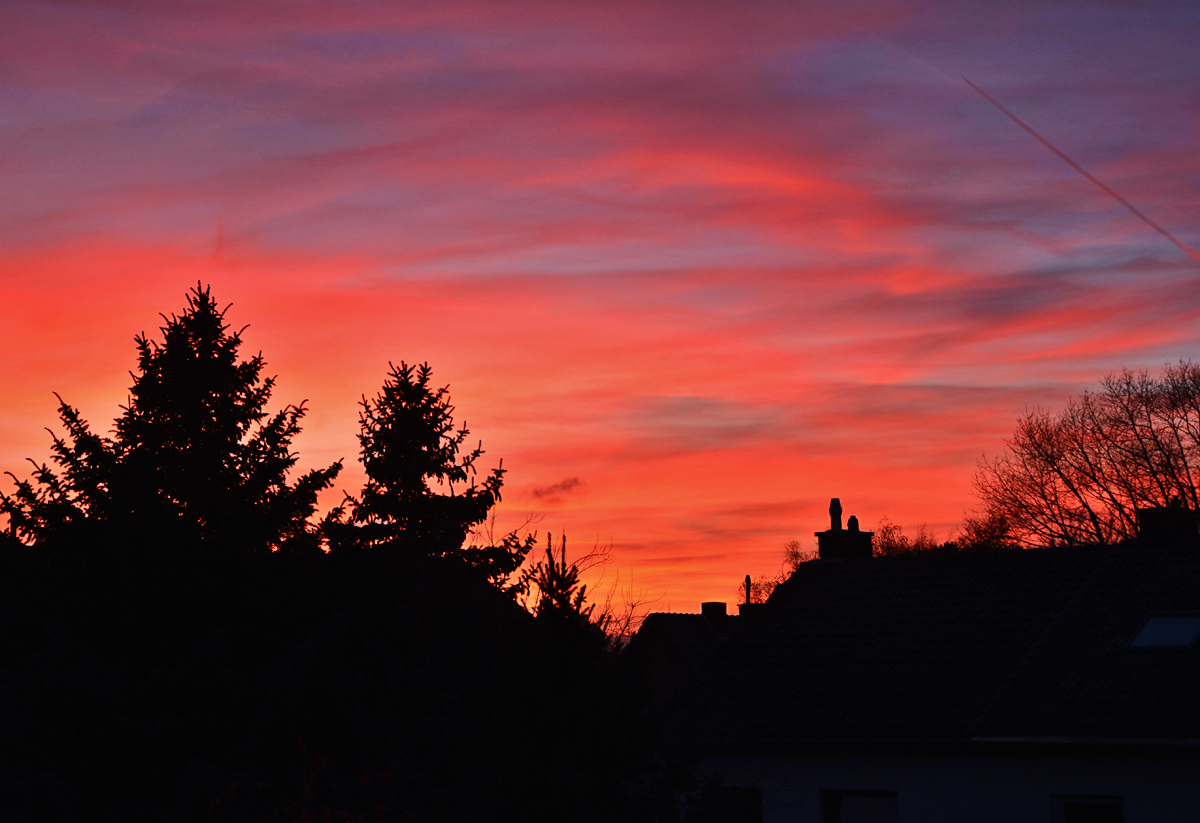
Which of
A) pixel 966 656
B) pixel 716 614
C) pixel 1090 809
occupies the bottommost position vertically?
pixel 1090 809

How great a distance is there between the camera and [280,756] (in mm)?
15016

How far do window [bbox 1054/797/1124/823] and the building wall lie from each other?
80 millimetres

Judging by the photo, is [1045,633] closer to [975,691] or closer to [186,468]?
[975,691]

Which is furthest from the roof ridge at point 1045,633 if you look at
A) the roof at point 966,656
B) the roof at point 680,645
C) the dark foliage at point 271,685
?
the roof at point 680,645

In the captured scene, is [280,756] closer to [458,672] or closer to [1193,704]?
[458,672]

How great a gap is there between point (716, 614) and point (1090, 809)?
40732mm

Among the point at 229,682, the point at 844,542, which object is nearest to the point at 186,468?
the point at 229,682

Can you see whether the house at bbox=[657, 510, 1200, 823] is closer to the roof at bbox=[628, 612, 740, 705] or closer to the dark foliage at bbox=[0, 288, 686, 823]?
the dark foliage at bbox=[0, 288, 686, 823]

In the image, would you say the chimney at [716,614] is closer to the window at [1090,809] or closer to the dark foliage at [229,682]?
the window at [1090,809]

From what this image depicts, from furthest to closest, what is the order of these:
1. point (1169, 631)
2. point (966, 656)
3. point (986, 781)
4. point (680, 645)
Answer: point (680, 645), point (966, 656), point (1169, 631), point (986, 781)

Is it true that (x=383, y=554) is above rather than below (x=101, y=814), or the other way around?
above

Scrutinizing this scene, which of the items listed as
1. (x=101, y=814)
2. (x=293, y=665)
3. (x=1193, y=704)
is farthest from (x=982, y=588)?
(x=101, y=814)

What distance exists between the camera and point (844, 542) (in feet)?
90.7

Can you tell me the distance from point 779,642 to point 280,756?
41.4 feet
